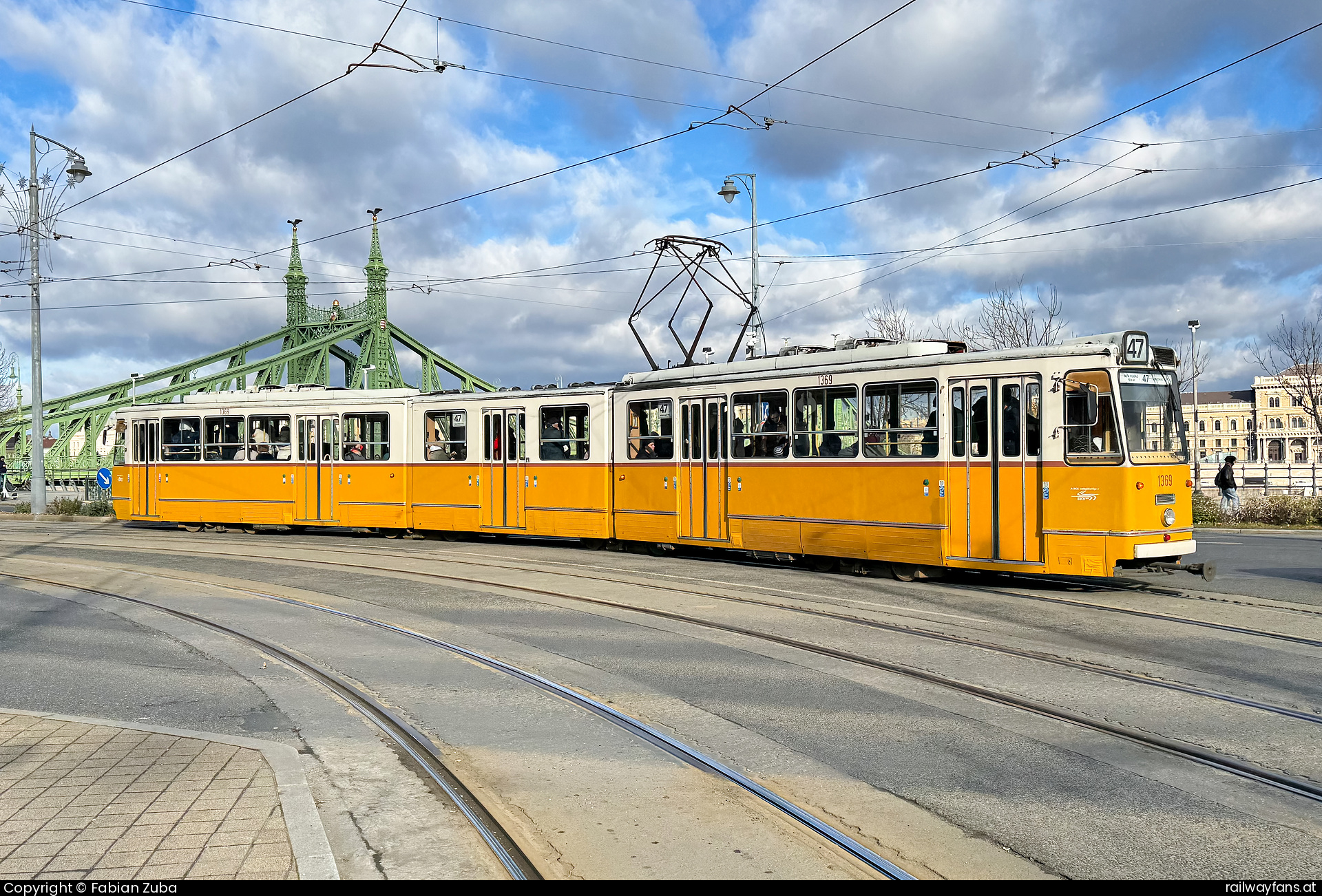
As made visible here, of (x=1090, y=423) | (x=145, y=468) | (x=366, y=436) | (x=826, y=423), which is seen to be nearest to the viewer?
(x=1090, y=423)

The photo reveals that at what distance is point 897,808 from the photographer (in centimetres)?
517

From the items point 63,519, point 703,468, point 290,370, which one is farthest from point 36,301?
point 290,370

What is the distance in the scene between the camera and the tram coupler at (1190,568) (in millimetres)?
12266

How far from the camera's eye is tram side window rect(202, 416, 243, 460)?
2392cm

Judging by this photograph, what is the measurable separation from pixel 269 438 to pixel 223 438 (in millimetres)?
1301

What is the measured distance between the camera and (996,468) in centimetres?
1302

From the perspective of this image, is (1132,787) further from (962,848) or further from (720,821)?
(720,821)

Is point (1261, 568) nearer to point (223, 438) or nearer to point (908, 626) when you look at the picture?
point (908, 626)

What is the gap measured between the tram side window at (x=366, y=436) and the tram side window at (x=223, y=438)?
115 inches

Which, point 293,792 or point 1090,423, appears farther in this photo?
point 1090,423

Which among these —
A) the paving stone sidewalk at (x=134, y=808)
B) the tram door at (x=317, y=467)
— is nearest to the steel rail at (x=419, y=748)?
the paving stone sidewalk at (x=134, y=808)

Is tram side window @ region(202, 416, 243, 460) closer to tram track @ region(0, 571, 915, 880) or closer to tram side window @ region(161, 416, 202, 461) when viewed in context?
tram side window @ region(161, 416, 202, 461)

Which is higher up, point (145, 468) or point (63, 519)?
point (145, 468)
